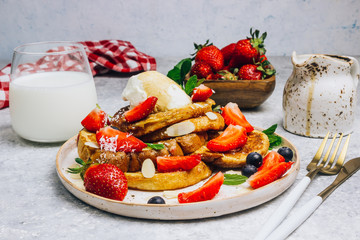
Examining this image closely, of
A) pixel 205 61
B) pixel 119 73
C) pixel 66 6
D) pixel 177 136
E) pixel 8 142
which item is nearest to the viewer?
pixel 177 136

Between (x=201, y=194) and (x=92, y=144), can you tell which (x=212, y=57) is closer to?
(x=92, y=144)

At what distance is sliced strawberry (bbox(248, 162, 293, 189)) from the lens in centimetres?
126

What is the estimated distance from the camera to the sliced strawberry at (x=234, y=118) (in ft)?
5.17

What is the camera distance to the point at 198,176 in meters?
1.34

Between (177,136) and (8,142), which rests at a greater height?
(177,136)

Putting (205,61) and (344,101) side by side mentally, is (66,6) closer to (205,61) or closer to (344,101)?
(205,61)

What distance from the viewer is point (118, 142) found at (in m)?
1.36

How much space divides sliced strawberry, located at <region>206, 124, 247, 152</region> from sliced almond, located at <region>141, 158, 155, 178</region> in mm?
215

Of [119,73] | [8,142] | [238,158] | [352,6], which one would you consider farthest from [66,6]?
[238,158]

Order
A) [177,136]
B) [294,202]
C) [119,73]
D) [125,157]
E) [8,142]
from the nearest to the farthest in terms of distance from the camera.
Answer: [294,202]
[125,157]
[177,136]
[8,142]
[119,73]

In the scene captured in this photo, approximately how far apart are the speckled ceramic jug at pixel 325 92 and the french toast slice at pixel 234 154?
310 mm

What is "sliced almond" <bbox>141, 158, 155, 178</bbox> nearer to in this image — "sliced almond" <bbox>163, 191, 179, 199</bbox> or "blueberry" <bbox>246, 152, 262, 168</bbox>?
"sliced almond" <bbox>163, 191, 179, 199</bbox>

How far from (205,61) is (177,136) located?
28.6 inches

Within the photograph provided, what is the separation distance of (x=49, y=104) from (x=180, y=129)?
1.86 ft
